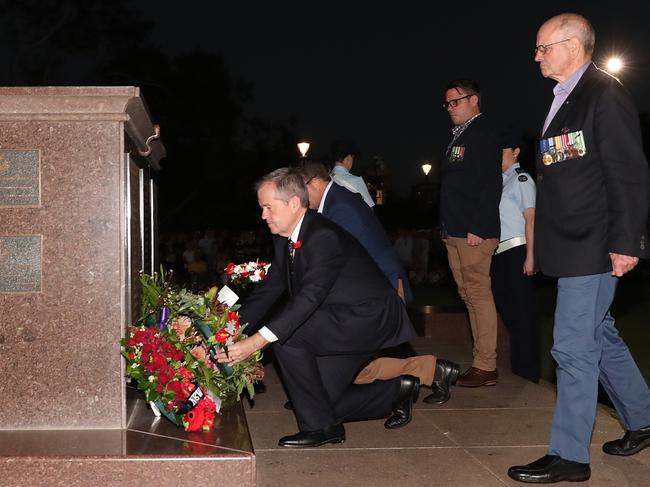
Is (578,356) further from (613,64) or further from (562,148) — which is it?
(613,64)

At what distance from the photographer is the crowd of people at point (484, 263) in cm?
469

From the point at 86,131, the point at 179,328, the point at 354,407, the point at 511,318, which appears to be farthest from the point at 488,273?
the point at 86,131

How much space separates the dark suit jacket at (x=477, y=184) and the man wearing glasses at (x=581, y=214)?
2.12 metres

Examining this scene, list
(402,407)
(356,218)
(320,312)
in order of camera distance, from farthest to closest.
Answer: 1. (356,218)
2. (402,407)
3. (320,312)

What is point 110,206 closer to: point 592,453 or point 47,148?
point 47,148

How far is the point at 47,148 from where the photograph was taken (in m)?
4.68

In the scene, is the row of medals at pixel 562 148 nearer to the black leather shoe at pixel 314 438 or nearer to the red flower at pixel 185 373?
the black leather shoe at pixel 314 438

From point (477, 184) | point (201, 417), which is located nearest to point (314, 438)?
point (201, 417)

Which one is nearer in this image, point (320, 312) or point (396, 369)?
point (320, 312)

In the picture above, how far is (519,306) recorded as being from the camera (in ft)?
25.1

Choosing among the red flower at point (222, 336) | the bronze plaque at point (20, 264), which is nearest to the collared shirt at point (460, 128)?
the red flower at point (222, 336)

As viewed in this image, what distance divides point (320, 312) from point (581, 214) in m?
1.60

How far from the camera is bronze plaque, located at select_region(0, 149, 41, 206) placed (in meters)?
4.65

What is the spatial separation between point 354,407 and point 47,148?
2338 mm
